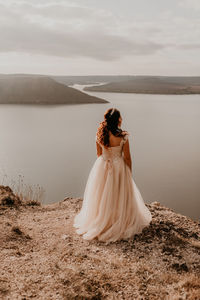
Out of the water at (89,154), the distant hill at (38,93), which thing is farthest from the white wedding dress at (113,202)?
the distant hill at (38,93)

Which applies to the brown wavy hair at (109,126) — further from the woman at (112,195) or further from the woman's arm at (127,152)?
the woman's arm at (127,152)

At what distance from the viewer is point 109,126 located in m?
4.81

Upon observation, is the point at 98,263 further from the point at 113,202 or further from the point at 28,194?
the point at 28,194

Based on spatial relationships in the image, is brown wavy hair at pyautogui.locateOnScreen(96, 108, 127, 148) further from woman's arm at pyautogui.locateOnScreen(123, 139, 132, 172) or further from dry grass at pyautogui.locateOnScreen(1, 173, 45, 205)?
dry grass at pyautogui.locateOnScreen(1, 173, 45, 205)

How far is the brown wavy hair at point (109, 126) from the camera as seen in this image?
15.4ft

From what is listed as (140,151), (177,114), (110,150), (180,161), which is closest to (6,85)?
(177,114)

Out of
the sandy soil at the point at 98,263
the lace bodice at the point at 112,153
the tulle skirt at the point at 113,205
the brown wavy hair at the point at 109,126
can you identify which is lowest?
the sandy soil at the point at 98,263

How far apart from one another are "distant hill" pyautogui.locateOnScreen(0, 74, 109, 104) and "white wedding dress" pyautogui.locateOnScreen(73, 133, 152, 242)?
6794 cm

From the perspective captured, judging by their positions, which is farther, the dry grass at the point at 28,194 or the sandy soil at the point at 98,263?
the dry grass at the point at 28,194

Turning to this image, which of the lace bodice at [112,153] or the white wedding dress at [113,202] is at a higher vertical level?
the lace bodice at [112,153]

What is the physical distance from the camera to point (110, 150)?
5.06m

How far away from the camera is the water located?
633 inches

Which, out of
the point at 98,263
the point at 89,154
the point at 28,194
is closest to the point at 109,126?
the point at 98,263

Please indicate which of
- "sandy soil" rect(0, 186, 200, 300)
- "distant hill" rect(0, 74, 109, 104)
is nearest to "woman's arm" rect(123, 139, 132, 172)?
"sandy soil" rect(0, 186, 200, 300)
